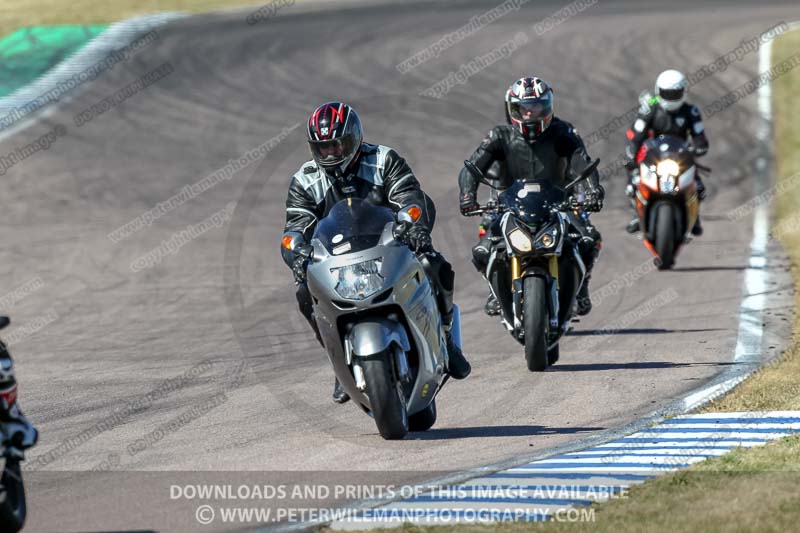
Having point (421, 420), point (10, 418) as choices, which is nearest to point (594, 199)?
point (421, 420)

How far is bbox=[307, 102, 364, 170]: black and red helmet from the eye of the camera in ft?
28.4

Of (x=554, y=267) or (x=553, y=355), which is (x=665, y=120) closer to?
(x=553, y=355)

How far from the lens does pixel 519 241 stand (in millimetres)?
10812

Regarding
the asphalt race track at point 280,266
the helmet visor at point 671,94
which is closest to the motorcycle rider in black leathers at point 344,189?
the asphalt race track at point 280,266

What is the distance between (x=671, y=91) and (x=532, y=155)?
5.22 metres

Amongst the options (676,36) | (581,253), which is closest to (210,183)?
(581,253)

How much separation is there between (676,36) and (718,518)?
2664 cm

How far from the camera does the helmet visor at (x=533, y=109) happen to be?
11.6 metres

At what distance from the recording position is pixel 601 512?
642 centimetres

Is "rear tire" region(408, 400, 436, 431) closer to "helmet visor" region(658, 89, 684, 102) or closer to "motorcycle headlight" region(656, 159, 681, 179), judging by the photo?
"motorcycle headlight" region(656, 159, 681, 179)

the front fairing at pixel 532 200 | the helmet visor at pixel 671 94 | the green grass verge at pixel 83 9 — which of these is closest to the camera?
the front fairing at pixel 532 200

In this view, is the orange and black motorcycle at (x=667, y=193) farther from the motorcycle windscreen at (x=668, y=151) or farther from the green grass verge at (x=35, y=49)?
the green grass verge at (x=35, y=49)

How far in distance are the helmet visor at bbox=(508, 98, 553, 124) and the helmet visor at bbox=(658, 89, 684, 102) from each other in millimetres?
5212

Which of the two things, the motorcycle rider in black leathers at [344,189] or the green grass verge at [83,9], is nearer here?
the motorcycle rider in black leathers at [344,189]
